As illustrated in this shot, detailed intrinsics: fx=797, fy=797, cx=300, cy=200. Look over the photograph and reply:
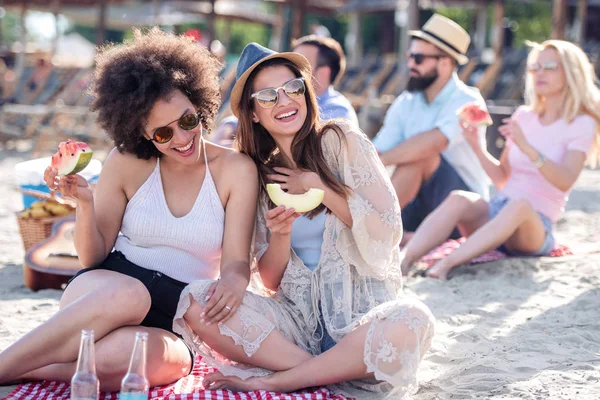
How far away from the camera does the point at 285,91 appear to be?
341 centimetres

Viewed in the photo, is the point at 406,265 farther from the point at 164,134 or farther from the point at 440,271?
the point at 164,134

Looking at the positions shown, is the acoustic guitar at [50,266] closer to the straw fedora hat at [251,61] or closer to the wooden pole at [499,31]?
the straw fedora hat at [251,61]

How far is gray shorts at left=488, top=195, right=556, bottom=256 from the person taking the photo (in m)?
5.74

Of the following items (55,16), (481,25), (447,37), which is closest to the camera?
(447,37)

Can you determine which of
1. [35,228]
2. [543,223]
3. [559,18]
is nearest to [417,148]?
[543,223]

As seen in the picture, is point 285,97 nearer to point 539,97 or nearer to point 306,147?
point 306,147

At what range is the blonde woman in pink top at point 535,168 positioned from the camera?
544 cm

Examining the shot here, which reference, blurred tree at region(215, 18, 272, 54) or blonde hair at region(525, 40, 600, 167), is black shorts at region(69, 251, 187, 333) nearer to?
blonde hair at region(525, 40, 600, 167)

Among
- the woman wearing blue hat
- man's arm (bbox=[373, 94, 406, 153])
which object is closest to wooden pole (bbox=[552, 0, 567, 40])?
man's arm (bbox=[373, 94, 406, 153])

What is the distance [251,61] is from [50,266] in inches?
99.8

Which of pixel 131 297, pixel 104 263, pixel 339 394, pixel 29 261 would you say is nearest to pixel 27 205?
pixel 29 261

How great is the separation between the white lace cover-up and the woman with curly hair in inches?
5.4

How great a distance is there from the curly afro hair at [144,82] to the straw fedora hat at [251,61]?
0.41 feet

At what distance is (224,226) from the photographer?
137 inches
